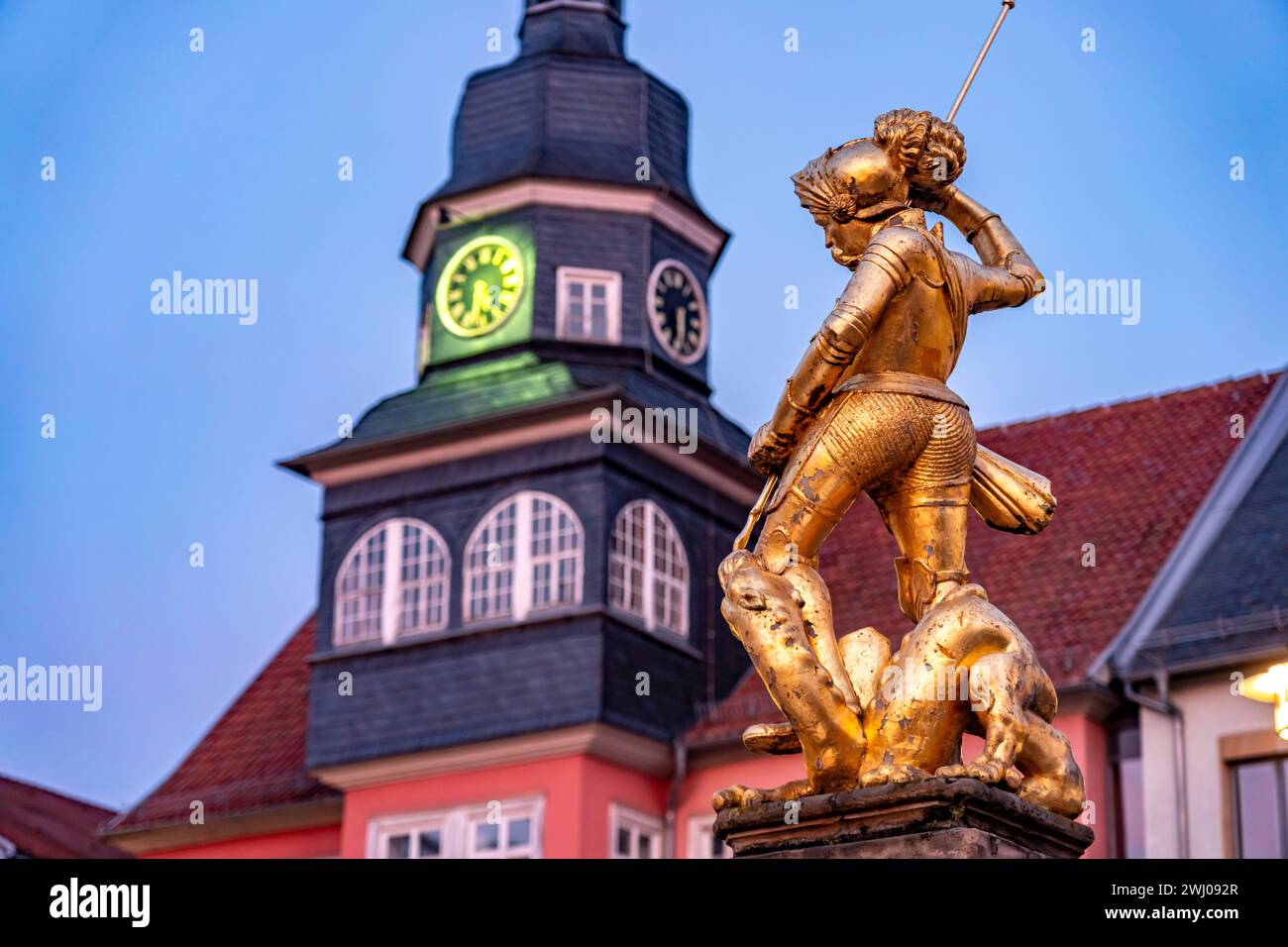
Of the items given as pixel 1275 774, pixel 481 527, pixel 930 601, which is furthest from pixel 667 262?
pixel 930 601

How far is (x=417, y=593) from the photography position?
3266 cm

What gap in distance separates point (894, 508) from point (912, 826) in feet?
4.20

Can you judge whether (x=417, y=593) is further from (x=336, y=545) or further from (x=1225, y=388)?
(x=1225, y=388)

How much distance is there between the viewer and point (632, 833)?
3117 cm

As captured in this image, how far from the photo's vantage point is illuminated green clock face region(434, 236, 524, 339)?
3422cm

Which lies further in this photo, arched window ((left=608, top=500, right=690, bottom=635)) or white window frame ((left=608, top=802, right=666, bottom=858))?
arched window ((left=608, top=500, right=690, bottom=635))

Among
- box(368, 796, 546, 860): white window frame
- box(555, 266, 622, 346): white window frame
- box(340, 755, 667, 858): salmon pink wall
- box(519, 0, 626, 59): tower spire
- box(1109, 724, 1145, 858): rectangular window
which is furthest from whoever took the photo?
box(519, 0, 626, 59): tower spire

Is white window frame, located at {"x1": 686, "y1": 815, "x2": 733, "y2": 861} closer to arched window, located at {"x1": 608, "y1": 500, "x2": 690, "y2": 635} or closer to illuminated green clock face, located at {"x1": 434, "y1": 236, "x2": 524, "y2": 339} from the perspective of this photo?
arched window, located at {"x1": 608, "y1": 500, "x2": 690, "y2": 635}

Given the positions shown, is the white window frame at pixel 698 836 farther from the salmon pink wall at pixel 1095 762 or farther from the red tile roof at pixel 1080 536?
the salmon pink wall at pixel 1095 762

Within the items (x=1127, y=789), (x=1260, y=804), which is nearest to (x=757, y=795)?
(x=1260, y=804)

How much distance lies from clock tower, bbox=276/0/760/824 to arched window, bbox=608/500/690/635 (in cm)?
3

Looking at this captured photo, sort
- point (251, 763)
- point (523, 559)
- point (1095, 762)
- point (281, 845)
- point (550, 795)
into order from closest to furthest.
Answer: point (1095, 762), point (550, 795), point (523, 559), point (281, 845), point (251, 763)

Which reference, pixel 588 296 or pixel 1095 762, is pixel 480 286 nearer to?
pixel 588 296

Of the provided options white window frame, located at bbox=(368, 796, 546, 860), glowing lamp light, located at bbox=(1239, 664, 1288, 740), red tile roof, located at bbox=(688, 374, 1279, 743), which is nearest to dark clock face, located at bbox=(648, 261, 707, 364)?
red tile roof, located at bbox=(688, 374, 1279, 743)
